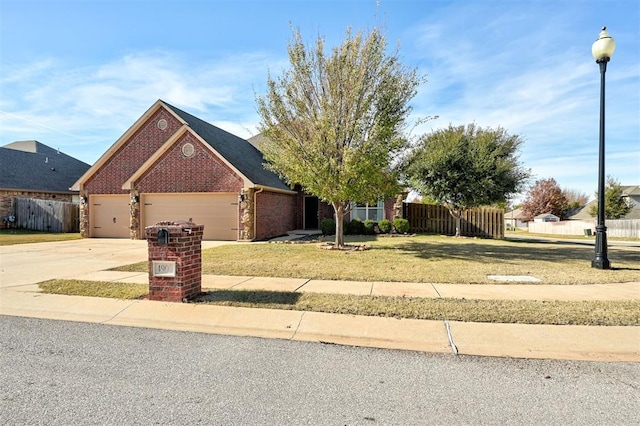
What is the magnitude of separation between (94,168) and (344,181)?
48.4ft

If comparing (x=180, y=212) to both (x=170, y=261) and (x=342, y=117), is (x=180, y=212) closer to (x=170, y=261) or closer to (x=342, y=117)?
(x=342, y=117)

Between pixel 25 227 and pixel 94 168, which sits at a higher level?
pixel 94 168

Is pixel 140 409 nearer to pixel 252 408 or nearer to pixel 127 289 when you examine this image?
pixel 252 408

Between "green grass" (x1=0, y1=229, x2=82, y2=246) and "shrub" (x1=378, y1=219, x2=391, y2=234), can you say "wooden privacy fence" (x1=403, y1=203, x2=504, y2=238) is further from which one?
"green grass" (x1=0, y1=229, x2=82, y2=246)

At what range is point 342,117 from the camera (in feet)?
40.6

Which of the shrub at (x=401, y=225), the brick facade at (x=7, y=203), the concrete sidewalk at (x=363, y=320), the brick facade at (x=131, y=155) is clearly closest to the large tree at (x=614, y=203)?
the shrub at (x=401, y=225)

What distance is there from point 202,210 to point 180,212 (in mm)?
1184

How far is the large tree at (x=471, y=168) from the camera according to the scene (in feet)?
59.9

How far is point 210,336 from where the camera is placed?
4773mm

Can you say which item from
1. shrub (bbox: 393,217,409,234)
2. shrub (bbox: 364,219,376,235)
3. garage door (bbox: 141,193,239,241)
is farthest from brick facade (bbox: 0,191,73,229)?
shrub (bbox: 393,217,409,234)

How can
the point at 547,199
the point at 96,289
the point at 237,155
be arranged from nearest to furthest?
the point at 96,289
the point at 237,155
the point at 547,199

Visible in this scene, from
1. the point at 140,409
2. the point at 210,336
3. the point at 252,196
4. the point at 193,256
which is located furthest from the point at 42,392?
the point at 252,196

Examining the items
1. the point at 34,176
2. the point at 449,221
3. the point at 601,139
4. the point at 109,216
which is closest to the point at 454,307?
the point at 601,139

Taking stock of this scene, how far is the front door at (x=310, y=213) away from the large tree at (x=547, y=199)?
1472 inches
